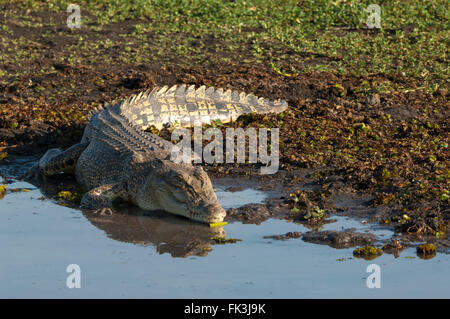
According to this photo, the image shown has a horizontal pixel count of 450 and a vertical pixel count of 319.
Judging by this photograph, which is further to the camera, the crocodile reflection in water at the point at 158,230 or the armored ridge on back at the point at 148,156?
the armored ridge on back at the point at 148,156

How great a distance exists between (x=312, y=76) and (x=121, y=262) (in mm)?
6392

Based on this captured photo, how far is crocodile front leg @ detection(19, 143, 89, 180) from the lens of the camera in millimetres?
8648

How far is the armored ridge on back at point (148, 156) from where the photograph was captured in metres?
7.20

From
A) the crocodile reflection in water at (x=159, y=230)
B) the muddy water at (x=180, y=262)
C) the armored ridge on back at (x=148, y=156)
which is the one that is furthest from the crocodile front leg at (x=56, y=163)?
the crocodile reflection in water at (x=159, y=230)

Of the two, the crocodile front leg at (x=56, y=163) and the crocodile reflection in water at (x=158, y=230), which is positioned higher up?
the crocodile front leg at (x=56, y=163)

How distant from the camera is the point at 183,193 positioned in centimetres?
715

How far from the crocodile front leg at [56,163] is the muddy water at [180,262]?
124 cm

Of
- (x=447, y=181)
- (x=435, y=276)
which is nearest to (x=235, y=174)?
(x=447, y=181)

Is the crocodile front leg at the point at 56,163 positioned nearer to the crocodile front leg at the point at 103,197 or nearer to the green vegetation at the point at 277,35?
the crocodile front leg at the point at 103,197

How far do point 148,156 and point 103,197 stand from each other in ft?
2.04

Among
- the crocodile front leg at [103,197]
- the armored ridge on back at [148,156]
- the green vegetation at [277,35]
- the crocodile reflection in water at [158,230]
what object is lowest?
the crocodile reflection in water at [158,230]

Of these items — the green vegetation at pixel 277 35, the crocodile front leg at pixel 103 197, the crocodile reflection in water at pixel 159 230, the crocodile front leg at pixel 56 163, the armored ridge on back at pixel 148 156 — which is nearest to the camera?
the crocodile reflection in water at pixel 159 230

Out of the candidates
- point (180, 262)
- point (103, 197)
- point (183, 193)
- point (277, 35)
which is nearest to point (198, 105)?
point (103, 197)

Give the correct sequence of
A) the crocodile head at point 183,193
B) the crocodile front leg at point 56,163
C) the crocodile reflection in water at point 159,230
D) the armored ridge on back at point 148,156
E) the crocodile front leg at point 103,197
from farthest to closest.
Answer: the crocodile front leg at point 56,163
the crocodile front leg at point 103,197
the armored ridge on back at point 148,156
the crocodile head at point 183,193
the crocodile reflection in water at point 159,230
